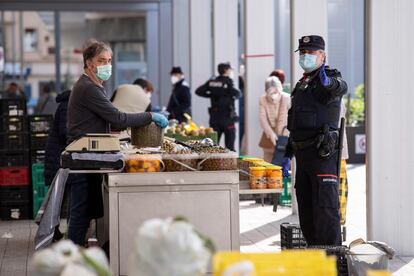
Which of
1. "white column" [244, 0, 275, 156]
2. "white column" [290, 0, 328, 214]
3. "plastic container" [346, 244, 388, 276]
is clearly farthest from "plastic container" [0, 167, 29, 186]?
"plastic container" [346, 244, 388, 276]

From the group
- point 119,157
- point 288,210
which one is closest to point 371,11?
point 119,157

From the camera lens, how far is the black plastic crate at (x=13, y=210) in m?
13.8

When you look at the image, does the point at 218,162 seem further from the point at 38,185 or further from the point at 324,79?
the point at 38,185

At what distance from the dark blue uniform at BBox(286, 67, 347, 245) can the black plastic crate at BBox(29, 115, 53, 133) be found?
5.85m

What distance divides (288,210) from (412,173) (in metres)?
4.78

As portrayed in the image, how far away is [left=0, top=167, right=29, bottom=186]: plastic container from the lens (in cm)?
1377

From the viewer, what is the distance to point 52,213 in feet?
28.3

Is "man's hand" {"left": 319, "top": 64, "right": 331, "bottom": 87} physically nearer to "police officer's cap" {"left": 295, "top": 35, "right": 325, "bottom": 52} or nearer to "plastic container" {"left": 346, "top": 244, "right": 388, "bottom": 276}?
"police officer's cap" {"left": 295, "top": 35, "right": 325, "bottom": 52}

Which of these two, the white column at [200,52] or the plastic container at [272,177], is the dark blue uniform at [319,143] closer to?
the plastic container at [272,177]

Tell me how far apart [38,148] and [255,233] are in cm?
332

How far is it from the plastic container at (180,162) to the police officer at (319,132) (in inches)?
44.9

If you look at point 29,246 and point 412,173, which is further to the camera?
point 29,246

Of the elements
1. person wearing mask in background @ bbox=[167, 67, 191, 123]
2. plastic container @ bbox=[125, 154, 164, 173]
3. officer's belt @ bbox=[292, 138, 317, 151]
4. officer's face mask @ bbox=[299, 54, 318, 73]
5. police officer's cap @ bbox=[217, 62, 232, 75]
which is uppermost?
police officer's cap @ bbox=[217, 62, 232, 75]

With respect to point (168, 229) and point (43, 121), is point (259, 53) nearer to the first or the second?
point (43, 121)
